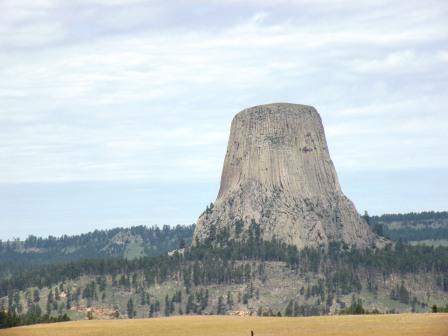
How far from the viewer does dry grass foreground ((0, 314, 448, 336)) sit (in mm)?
131875

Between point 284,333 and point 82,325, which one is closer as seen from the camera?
point 284,333

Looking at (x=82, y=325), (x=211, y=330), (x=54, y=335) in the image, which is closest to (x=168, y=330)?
(x=211, y=330)

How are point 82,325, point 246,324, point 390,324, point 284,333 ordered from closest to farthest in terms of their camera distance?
point 284,333
point 390,324
point 246,324
point 82,325

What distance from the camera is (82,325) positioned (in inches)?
6708

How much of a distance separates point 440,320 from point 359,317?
66.4 feet

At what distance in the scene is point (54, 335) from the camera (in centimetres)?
14188

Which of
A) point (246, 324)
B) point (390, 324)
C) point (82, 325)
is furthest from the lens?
point (82, 325)

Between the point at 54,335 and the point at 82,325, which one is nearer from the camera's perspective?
the point at 54,335

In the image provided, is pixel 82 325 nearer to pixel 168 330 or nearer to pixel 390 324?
pixel 168 330

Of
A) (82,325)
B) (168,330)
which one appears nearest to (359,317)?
(168,330)

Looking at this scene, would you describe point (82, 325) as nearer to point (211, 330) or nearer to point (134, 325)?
point (134, 325)

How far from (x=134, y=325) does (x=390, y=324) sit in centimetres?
4186

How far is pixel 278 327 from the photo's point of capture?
146 metres

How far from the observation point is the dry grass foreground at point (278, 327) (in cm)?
13188
